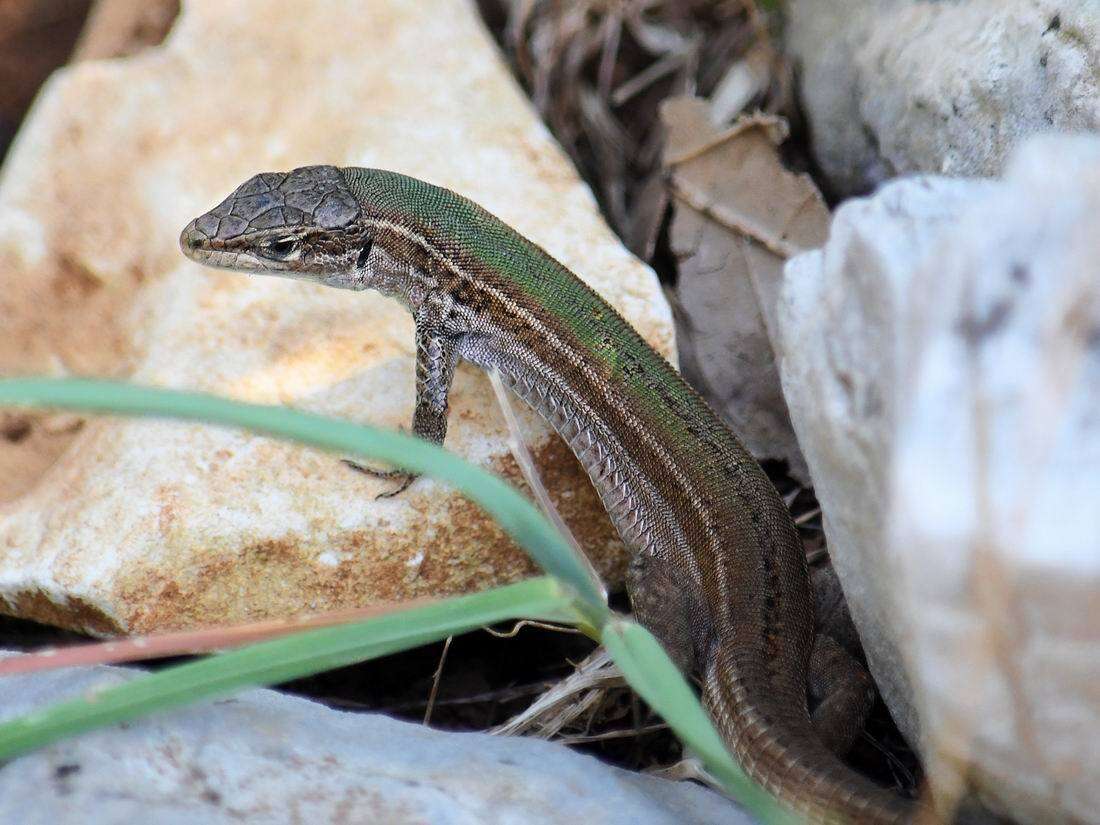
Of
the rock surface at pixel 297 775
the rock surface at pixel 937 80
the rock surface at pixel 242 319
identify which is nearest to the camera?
the rock surface at pixel 297 775

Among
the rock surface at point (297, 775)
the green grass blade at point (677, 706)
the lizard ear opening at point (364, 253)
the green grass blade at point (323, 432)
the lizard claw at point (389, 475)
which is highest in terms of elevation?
the green grass blade at point (323, 432)

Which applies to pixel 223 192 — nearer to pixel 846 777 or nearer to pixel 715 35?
pixel 715 35

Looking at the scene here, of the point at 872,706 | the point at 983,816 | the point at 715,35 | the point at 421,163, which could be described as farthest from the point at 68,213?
the point at 983,816

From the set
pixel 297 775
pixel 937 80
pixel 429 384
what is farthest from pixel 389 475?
pixel 937 80

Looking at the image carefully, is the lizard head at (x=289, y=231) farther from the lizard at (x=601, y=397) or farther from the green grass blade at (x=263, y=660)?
the green grass blade at (x=263, y=660)

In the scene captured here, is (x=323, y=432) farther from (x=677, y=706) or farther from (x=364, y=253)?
(x=364, y=253)

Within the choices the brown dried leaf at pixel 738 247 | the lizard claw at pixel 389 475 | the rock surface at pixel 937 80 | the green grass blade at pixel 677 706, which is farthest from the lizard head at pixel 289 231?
the green grass blade at pixel 677 706

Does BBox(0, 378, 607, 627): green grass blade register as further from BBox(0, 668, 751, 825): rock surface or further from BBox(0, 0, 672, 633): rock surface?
BBox(0, 0, 672, 633): rock surface
